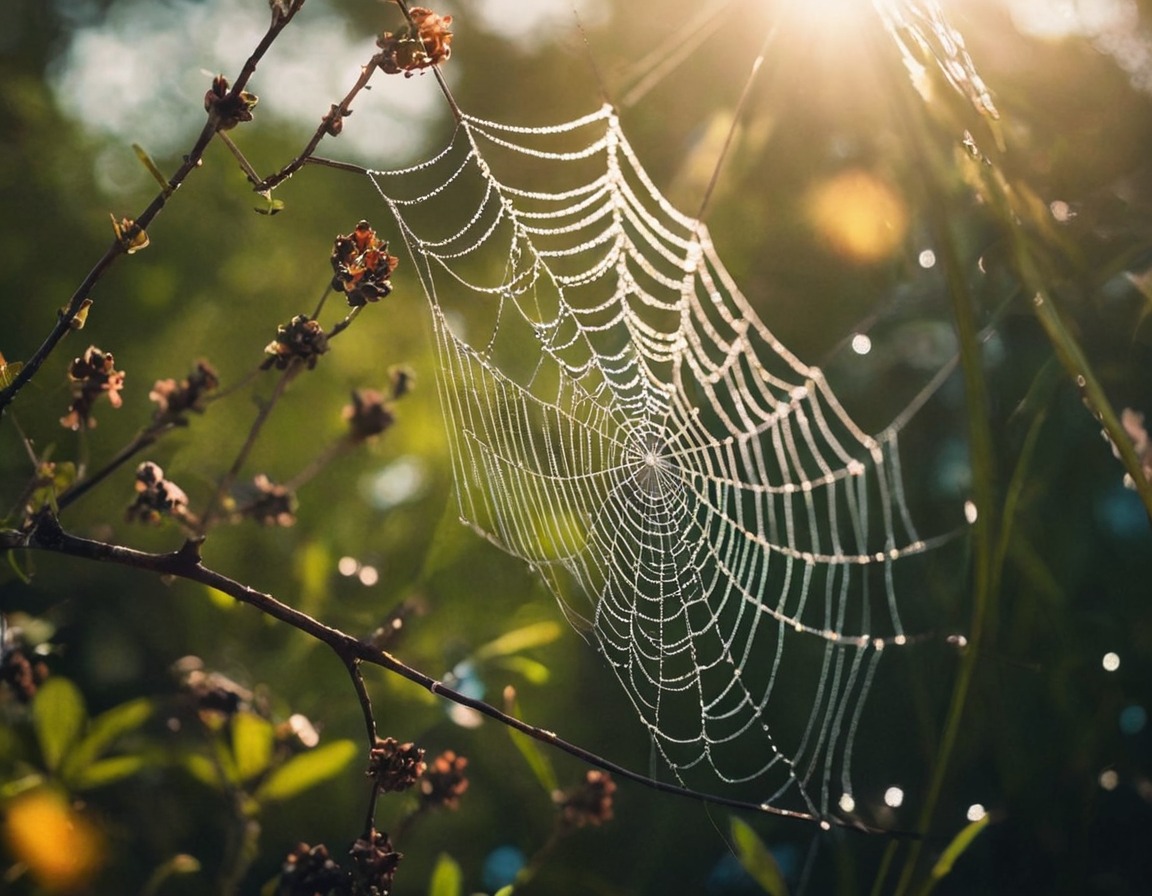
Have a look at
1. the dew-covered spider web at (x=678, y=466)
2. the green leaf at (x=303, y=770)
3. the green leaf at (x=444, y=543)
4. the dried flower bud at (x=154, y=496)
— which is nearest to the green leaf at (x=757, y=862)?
the dew-covered spider web at (x=678, y=466)

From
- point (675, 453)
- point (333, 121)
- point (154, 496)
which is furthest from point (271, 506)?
point (675, 453)

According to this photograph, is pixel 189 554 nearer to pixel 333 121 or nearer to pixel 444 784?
pixel 333 121

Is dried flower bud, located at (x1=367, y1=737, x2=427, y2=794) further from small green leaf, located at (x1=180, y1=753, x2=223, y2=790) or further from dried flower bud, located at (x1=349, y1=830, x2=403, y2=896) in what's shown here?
small green leaf, located at (x1=180, y1=753, x2=223, y2=790)

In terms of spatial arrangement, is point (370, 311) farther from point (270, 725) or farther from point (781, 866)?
point (781, 866)

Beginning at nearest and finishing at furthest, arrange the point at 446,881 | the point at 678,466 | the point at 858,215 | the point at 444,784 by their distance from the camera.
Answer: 1. the point at 444,784
2. the point at 446,881
3. the point at 858,215
4. the point at 678,466

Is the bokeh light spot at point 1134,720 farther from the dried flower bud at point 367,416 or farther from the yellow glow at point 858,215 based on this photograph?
the dried flower bud at point 367,416

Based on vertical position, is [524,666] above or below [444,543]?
below

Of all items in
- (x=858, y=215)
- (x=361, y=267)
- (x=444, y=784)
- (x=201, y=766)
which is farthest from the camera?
(x=858, y=215)
